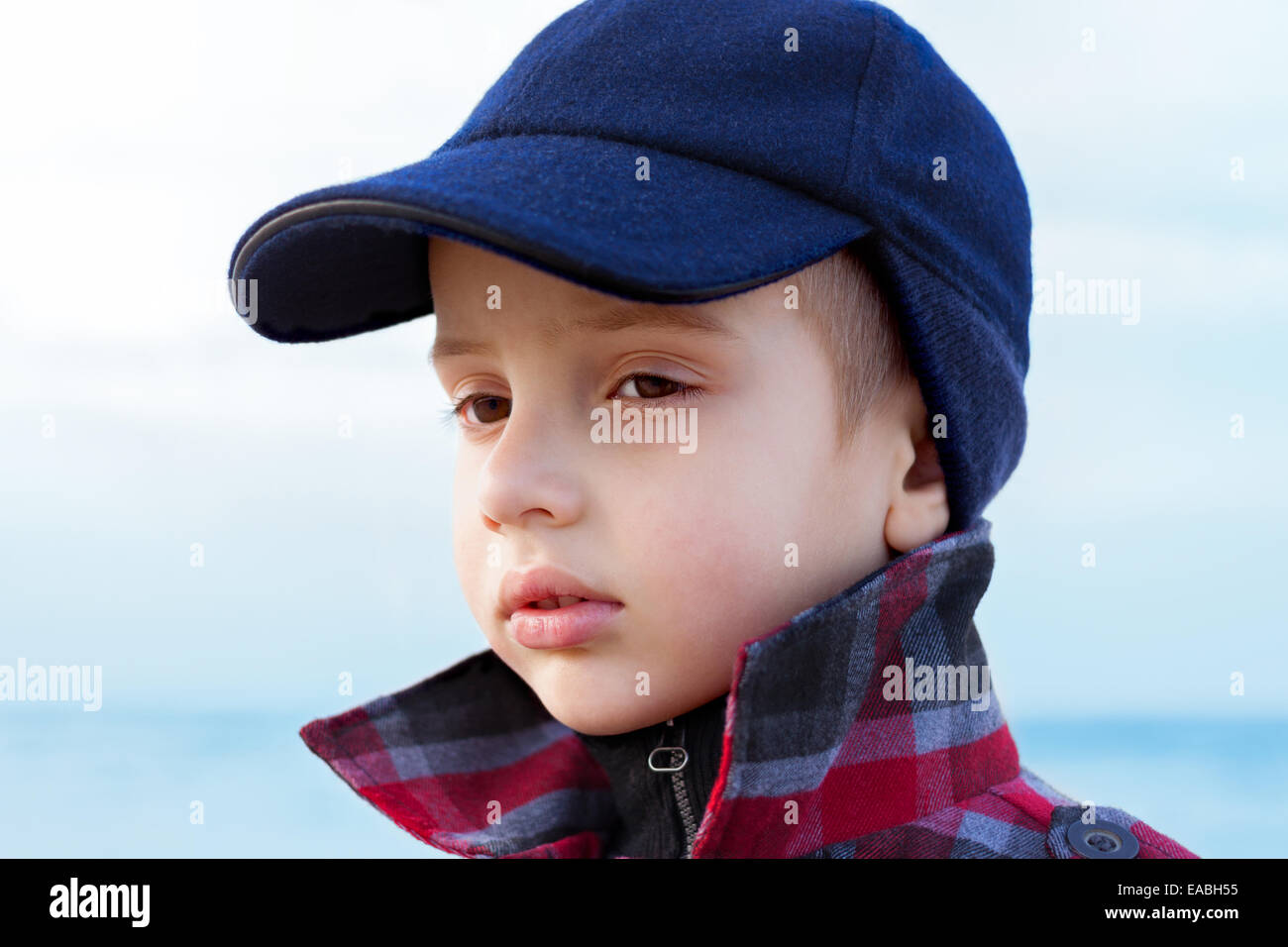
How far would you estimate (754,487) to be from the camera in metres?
1.06

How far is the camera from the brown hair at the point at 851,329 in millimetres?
1112

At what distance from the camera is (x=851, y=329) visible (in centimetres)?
113

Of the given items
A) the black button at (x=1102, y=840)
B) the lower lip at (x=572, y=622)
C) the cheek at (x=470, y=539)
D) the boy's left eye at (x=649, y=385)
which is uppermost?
the boy's left eye at (x=649, y=385)

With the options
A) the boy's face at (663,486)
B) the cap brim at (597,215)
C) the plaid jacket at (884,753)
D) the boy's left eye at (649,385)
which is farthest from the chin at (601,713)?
the cap brim at (597,215)

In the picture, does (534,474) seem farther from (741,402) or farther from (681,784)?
(681,784)

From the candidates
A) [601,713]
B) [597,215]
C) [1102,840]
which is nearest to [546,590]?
[601,713]

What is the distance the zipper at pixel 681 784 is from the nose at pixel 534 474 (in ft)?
0.89

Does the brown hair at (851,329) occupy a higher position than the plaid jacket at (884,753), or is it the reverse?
the brown hair at (851,329)

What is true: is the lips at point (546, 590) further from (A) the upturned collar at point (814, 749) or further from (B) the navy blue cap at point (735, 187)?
(B) the navy blue cap at point (735, 187)

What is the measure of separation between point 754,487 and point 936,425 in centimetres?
23

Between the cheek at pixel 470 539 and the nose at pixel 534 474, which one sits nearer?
the nose at pixel 534 474

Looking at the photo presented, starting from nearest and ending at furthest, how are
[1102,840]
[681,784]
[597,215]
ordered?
[597,215] → [1102,840] → [681,784]

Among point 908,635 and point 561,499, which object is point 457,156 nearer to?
point 561,499

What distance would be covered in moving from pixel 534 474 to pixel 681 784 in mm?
361
